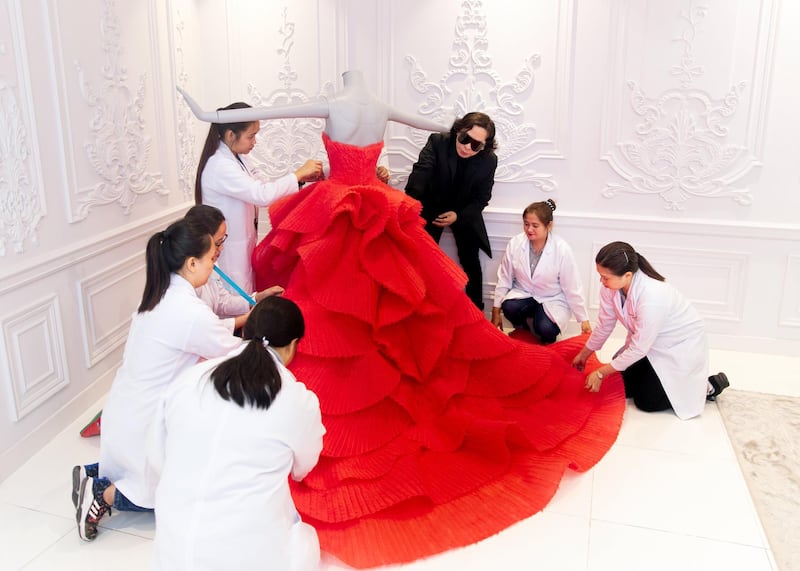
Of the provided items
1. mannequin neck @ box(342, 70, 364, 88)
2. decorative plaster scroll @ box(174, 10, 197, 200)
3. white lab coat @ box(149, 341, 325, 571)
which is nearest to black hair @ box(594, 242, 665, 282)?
mannequin neck @ box(342, 70, 364, 88)

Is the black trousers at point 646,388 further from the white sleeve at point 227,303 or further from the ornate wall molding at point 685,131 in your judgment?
the white sleeve at point 227,303

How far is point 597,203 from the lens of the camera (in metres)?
4.04

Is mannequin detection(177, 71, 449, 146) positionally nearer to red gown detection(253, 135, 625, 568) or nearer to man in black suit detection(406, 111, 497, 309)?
red gown detection(253, 135, 625, 568)

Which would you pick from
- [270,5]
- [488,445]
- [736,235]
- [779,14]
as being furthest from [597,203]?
[270,5]

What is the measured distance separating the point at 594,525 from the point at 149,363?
1.60m

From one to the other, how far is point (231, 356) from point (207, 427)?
185 mm

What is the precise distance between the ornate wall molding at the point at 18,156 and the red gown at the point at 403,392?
3.05 ft

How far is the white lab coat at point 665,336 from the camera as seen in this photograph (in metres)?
3.04

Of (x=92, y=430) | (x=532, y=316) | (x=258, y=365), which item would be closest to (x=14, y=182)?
(x=92, y=430)

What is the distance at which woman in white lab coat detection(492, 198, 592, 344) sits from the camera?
375 cm

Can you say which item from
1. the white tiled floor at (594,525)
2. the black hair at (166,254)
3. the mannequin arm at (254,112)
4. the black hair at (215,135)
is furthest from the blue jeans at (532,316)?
the black hair at (166,254)

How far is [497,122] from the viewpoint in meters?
4.07

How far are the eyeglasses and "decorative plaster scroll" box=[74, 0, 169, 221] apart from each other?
1610 mm

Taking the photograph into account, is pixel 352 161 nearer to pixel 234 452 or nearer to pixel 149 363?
pixel 149 363
